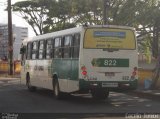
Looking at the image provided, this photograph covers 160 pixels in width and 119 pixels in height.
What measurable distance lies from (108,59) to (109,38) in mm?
817

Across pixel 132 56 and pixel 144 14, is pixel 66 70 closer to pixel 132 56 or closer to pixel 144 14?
pixel 132 56

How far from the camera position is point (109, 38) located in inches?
757

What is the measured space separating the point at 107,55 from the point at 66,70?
6.50 feet

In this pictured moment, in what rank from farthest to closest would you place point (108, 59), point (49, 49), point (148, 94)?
point (49, 49)
point (148, 94)
point (108, 59)

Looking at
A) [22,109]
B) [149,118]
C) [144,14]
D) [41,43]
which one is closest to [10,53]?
[144,14]

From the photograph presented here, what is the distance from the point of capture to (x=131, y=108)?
1738 centimetres

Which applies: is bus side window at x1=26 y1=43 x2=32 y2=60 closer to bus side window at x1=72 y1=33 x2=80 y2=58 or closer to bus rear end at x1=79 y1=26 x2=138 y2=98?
bus side window at x1=72 y1=33 x2=80 y2=58

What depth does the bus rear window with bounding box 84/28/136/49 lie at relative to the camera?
18.9 metres

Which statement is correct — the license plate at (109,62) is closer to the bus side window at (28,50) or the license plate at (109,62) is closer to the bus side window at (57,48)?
the bus side window at (57,48)

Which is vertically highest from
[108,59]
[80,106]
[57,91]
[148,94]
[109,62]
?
[108,59]

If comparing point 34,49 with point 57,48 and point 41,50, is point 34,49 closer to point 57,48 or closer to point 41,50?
point 41,50

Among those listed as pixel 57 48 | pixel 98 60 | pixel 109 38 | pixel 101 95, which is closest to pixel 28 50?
pixel 57 48

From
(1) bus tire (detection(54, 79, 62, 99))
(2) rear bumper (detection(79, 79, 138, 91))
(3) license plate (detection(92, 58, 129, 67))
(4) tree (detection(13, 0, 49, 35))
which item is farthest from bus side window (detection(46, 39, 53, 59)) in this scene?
(4) tree (detection(13, 0, 49, 35))

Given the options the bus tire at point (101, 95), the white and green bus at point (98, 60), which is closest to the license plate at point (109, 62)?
the white and green bus at point (98, 60)
